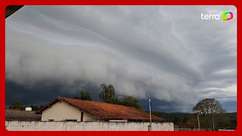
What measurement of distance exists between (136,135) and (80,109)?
11.1 m

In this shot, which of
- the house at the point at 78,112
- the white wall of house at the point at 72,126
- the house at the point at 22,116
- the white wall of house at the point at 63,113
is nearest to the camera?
the white wall of house at the point at 72,126

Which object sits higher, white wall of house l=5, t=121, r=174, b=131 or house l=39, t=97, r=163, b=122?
house l=39, t=97, r=163, b=122

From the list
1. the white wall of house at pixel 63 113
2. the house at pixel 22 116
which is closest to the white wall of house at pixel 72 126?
the white wall of house at pixel 63 113

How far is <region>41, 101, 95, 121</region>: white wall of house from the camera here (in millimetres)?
15001

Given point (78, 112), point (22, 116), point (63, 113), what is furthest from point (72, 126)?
point (22, 116)

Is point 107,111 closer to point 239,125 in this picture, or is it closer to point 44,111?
point 44,111

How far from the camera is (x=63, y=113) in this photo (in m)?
15.6

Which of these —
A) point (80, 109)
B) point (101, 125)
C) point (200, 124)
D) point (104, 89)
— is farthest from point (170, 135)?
point (104, 89)

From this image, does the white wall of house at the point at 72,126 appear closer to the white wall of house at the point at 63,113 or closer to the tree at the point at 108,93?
the white wall of house at the point at 63,113

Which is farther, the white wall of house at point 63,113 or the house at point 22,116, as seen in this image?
the house at point 22,116

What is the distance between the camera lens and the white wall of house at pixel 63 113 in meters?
15.0

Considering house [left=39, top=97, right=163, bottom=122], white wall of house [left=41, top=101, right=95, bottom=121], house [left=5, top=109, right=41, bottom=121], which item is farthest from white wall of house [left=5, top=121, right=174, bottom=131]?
house [left=5, top=109, right=41, bottom=121]

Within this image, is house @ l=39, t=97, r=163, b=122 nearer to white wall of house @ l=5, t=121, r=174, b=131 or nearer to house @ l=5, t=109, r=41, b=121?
house @ l=5, t=109, r=41, b=121

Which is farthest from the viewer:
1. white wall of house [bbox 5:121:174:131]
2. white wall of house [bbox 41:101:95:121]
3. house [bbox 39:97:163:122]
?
white wall of house [bbox 41:101:95:121]
